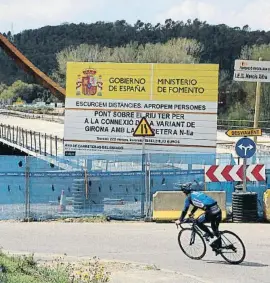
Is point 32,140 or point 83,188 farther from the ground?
point 83,188

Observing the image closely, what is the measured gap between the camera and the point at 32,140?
143ft

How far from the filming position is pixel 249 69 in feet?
58.7

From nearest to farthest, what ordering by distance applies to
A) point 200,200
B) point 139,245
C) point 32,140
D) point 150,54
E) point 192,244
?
point 200,200 → point 192,244 → point 139,245 → point 32,140 → point 150,54

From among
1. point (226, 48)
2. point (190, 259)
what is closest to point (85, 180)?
point (190, 259)

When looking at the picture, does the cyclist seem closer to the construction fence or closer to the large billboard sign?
the construction fence

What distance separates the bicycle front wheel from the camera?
11641 millimetres

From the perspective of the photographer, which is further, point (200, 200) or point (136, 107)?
point (136, 107)

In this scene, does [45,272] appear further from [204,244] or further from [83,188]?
[83,188]

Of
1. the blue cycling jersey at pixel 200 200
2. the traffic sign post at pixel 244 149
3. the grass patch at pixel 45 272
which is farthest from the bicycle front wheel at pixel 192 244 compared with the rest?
the traffic sign post at pixel 244 149

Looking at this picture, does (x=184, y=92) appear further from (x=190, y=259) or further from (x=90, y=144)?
(x=190, y=259)

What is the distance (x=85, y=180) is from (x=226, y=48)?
15226cm

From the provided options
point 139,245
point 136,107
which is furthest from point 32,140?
point 139,245

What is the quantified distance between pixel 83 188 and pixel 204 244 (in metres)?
6.67

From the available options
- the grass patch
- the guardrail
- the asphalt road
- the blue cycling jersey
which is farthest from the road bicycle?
the guardrail
